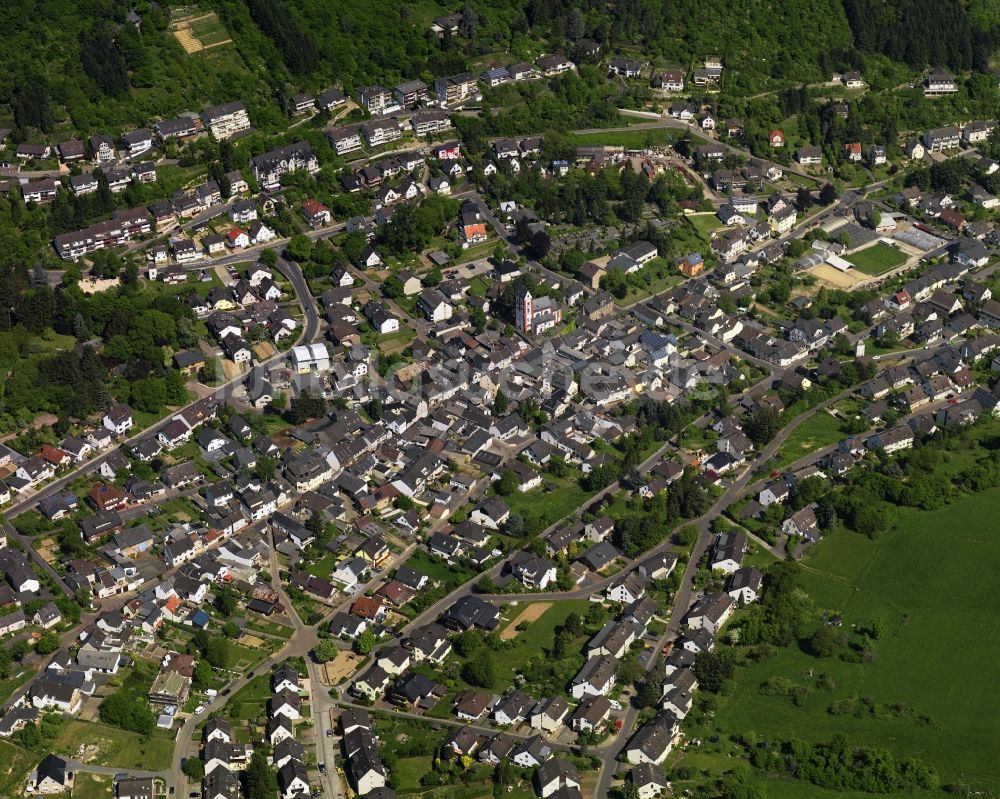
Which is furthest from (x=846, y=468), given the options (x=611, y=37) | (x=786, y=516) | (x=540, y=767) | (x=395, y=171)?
(x=611, y=37)

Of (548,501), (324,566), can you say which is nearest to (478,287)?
(548,501)

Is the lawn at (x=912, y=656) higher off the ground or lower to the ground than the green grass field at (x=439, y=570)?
lower

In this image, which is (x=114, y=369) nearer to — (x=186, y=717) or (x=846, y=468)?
(x=186, y=717)

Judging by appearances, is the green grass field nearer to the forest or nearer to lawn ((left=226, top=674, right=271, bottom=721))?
lawn ((left=226, top=674, right=271, bottom=721))

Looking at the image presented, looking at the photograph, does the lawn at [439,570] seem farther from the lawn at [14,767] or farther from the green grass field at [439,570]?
the lawn at [14,767]

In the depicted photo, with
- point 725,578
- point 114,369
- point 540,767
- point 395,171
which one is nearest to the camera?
point 540,767

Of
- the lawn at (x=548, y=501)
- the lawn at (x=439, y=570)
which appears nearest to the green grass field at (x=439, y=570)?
the lawn at (x=439, y=570)

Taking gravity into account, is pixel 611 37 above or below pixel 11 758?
above
